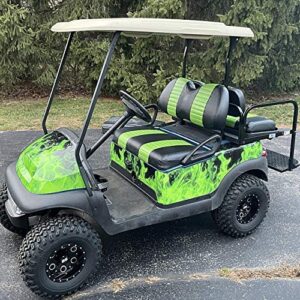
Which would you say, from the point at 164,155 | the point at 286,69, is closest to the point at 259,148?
the point at 164,155

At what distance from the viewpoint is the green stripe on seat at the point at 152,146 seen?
2771 millimetres

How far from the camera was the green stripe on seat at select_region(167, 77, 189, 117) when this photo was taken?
346 cm

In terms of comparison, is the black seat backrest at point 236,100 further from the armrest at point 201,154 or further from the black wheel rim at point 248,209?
the black wheel rim at point 248,209

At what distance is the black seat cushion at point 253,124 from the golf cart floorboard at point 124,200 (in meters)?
0.89

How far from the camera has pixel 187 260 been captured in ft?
8.86

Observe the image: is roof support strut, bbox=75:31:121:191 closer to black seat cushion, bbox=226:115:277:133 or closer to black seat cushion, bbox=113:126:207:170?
black seat cushion, bbox=113:126:207:170

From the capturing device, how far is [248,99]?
7.65 meters

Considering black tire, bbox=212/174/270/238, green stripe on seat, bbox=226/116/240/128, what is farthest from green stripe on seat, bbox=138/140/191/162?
black tire, bbox=212/174/270/238

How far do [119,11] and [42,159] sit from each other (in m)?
5.74

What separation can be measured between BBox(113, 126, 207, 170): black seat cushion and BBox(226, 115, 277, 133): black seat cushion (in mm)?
343

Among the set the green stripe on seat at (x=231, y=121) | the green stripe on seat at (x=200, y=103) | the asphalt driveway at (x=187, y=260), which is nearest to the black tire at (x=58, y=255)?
the asphalt driveway at (x=187, y=260)

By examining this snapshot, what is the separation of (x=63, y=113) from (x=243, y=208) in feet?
13.7

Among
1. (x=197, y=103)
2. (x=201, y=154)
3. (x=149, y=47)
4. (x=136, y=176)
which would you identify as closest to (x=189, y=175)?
(x=201, y=154)

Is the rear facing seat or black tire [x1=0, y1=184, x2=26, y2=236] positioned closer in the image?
black tire [x1=0, y1=184, x2=26, y2=236]
